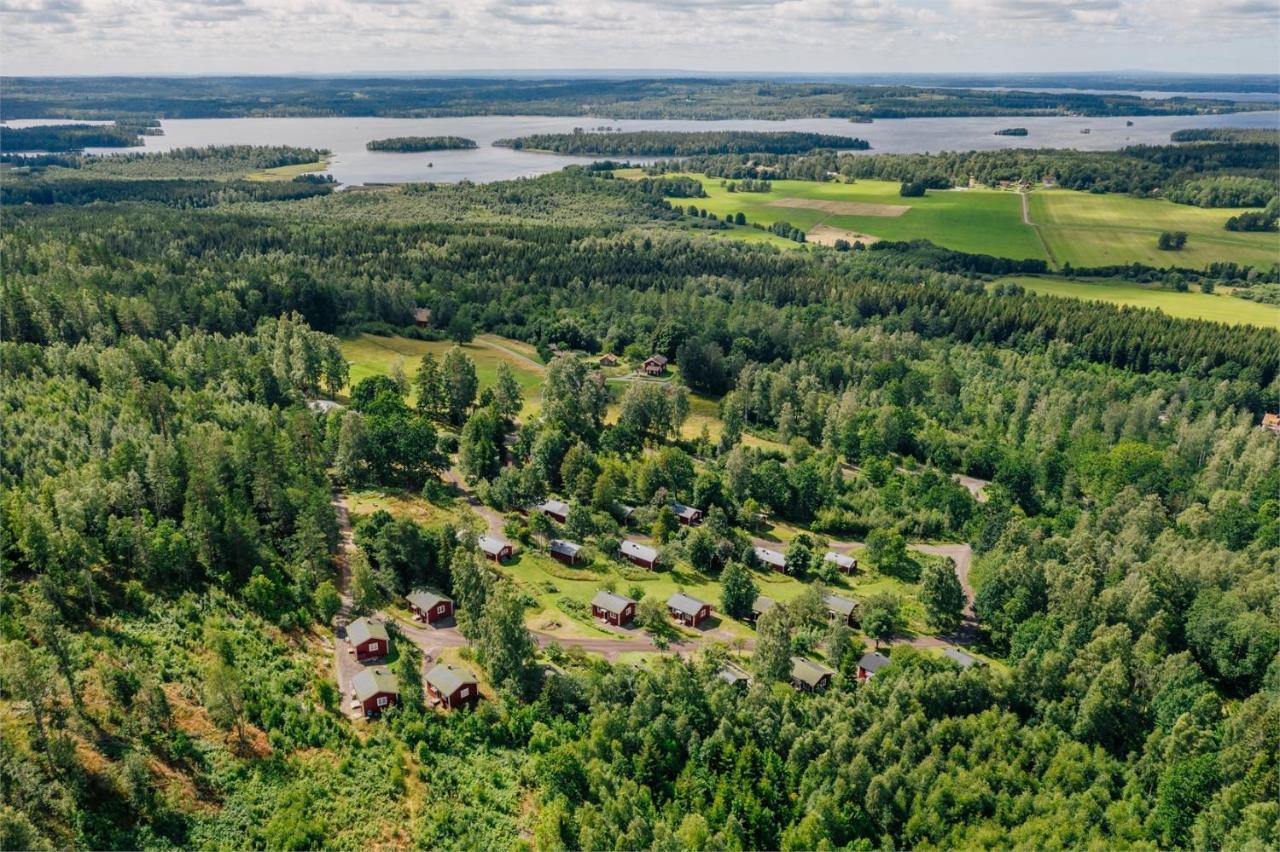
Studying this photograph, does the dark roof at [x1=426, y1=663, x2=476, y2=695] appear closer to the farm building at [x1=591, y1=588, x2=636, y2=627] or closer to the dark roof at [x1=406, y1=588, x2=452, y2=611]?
the dark roof at [x1=406, y1=588, x2=452, y2=611]

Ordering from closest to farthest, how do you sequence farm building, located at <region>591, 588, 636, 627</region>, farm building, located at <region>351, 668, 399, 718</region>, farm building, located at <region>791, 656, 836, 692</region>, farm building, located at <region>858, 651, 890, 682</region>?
farm building, located at <region>351, 668, 399, 718</region>
farm building, located at <region>791, 656, 836, 692</region>
farm building, located at <region>858, 651, 890, 682</region>
farm building, located at <region>591, 588, 636, 627</region>

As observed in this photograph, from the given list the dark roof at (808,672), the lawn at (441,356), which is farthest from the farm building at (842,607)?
the lawn at (441,356)

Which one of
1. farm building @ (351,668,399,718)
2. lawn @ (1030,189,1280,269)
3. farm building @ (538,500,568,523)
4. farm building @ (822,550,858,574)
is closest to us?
farm building @ (351,668,399,718)

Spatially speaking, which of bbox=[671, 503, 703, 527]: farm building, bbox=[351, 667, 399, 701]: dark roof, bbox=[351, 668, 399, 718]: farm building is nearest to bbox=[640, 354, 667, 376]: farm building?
bbox=[671, 503, 703, 527]: farm building

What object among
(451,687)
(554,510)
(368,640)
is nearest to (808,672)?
(451,687)

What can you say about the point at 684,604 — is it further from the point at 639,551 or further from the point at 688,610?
the point at 639,551

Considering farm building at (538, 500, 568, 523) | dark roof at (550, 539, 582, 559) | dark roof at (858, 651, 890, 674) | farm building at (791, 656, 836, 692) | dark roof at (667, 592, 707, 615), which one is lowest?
farm building at (791, 656, 836, 692)
